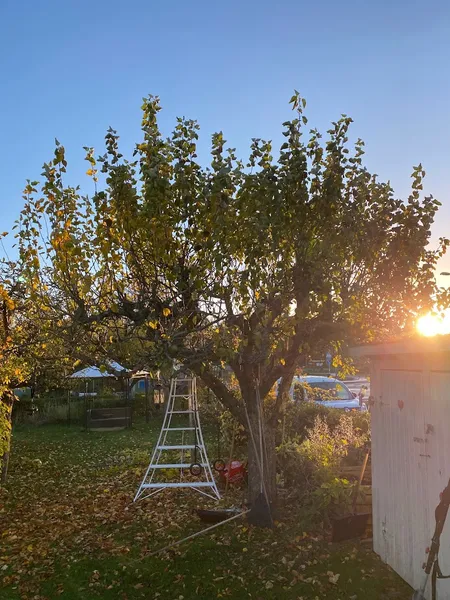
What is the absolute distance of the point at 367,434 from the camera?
999 centimetres

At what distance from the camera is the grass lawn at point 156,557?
5340 millimetres

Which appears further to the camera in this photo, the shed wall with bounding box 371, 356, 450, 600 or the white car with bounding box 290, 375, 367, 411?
the white car with bounding box 290, 375, 367, 411

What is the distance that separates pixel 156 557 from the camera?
6160 mm

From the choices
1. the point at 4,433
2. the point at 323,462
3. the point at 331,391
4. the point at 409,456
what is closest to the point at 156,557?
the point at 323,462

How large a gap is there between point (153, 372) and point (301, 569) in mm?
2954

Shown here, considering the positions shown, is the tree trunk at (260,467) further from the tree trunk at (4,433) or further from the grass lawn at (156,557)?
the tree trunk at (4,433)

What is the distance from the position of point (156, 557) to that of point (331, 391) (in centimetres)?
962

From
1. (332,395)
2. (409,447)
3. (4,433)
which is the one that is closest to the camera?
(409,447)

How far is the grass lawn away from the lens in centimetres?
534

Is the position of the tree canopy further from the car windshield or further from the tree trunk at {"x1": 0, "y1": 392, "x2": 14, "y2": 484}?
the car windshield

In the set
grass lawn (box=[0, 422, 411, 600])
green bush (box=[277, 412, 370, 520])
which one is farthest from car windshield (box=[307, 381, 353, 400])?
grass lawn (box=[0, 422, 411, 600])

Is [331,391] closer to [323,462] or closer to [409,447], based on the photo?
[323,462]

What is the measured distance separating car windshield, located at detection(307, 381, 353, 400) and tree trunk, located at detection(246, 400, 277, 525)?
656 cm

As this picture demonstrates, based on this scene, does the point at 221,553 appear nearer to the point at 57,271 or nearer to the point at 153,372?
the point at 153,372
